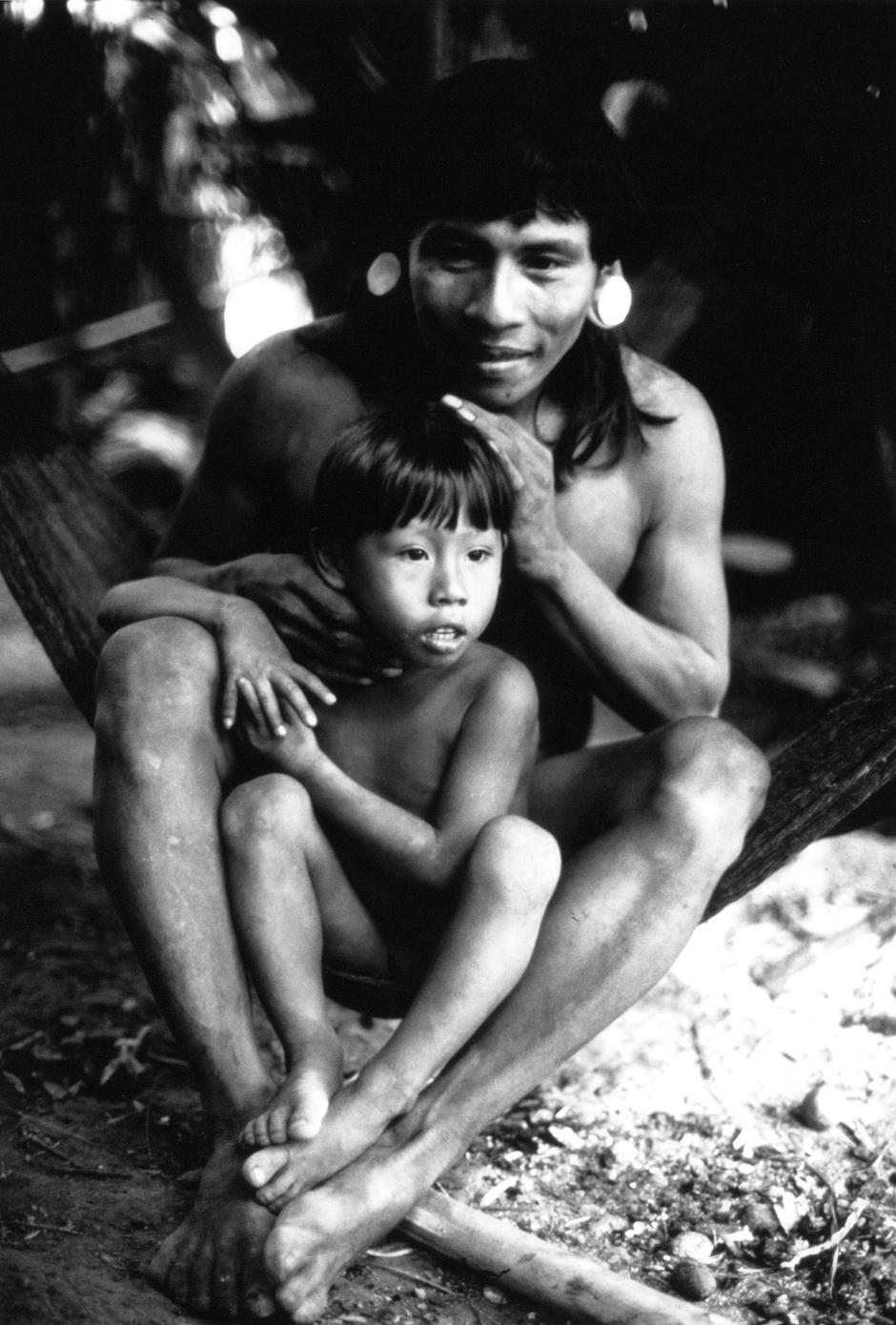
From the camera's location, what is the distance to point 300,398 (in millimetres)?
1746

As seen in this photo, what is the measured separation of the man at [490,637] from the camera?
4.64 feet

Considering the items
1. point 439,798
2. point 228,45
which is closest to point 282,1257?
point 439,798

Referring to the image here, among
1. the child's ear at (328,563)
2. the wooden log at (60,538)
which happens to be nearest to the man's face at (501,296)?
the child's ear at (328,563)

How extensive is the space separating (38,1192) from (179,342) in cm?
113

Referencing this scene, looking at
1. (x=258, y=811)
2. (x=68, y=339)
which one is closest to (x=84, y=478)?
(x=68, y=339)

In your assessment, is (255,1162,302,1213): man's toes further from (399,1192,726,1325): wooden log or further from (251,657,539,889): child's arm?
(251,657,539,889): child's arm

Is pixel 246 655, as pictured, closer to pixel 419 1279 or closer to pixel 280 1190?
pixel 280 1190

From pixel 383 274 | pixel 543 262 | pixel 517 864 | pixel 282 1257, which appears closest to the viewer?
pixel 282 1257

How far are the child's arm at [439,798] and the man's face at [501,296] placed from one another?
0.35m

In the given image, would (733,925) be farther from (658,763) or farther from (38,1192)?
(38,1192)

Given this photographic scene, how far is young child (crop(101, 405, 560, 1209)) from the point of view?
55.9 inches

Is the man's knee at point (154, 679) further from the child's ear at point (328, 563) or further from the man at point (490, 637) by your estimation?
the child's ear at point (328, 563)

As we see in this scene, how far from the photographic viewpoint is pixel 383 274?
5.65 ft

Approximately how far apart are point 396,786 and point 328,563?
24cm
